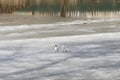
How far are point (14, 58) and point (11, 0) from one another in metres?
21.8

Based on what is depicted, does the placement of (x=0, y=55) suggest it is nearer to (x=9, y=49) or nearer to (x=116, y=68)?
(x=9, y=49)

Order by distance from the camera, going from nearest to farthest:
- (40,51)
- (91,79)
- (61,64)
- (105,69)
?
(91,79) → (105,69) → (61,64) → (40,51)

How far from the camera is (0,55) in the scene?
10062 mm

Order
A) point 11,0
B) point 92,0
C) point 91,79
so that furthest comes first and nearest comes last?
point 92,0 < point 11,0 < point 91,79

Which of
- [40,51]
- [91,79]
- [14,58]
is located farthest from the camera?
[40,51]

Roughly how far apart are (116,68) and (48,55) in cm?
228

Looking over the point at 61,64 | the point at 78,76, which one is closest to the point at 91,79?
the point at 78,76

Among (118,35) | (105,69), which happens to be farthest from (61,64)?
(118,35)

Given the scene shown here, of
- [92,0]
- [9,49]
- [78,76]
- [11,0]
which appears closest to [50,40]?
[9,49]

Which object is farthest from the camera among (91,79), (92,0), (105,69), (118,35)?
(92,0)

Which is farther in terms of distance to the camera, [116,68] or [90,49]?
[90,49]

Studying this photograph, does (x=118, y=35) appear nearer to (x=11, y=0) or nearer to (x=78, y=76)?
(x=78, y=76)

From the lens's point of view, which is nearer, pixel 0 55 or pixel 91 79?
pixel 91 79

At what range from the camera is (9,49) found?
11086 millimetres
